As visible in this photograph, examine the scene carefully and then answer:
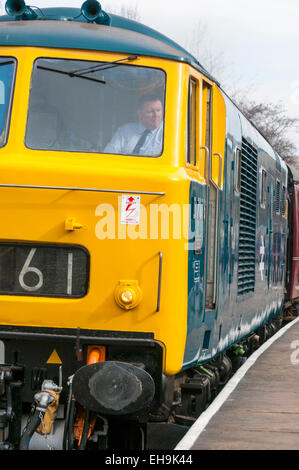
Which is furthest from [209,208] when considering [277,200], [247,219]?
[277,200]

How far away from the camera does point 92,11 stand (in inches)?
289

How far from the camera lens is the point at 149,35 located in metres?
7.44

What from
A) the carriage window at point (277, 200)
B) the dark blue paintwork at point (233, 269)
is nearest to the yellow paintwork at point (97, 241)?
the dark blue paintwork at point (233, 269)

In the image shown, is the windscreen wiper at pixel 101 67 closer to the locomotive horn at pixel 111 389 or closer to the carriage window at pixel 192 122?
the carriage window at pixel 192 122

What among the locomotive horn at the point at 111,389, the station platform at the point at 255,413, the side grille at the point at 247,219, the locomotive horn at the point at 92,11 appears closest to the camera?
the locomotive horn at the point at 111,389

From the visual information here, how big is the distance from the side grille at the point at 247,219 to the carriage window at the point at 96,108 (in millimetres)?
2709

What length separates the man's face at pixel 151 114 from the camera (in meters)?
6.90

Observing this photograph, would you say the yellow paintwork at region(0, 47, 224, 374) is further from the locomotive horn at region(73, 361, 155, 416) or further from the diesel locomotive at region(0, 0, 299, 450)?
the locomotive horn at region(73, 361, 155, 416)

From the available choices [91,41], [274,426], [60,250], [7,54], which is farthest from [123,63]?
[274,426]

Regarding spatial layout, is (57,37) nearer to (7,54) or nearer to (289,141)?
(7,54)

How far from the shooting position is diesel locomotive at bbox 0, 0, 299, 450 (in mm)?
6555

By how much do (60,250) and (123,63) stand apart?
1.52 metres

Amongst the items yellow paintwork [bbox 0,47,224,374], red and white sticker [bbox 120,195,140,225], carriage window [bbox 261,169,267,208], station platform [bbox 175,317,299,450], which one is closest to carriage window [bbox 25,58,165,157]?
yellow paintwork [bbox 0,47,224,374]

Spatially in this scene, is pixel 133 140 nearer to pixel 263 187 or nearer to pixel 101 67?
pixel 101 67
